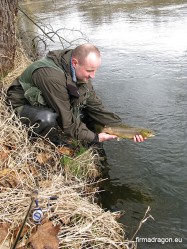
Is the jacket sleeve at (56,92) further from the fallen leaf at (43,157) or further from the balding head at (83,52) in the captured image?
the fallen leaf at (43,157)

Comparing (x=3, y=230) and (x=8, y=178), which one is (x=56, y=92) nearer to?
(x=8, y=178)

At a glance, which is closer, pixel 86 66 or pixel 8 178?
pixel 8 178

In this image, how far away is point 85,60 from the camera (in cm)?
441

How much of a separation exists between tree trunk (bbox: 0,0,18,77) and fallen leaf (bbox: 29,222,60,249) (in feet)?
13.1

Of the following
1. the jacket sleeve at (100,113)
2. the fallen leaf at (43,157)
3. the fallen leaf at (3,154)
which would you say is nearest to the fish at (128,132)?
the jacket sleeve at (100,113)

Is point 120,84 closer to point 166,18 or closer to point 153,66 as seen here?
point 153,66

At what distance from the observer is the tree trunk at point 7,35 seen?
643 cm

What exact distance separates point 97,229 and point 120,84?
18.3 feet

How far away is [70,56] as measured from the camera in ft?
15.0

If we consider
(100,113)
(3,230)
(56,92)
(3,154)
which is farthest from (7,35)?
(3,230)

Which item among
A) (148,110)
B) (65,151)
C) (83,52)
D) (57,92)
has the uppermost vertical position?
(83,52)

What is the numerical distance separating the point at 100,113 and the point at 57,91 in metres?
1.15

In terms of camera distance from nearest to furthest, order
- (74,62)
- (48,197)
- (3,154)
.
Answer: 1. (48,197)
2. (3,154)
3. (74,62)

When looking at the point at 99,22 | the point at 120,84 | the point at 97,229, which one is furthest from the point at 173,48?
the point at 97,229
